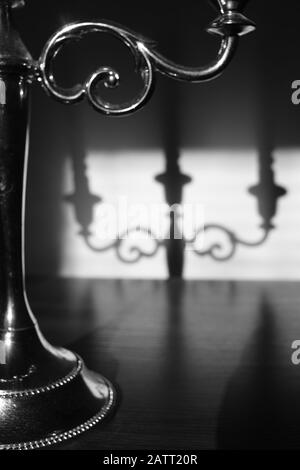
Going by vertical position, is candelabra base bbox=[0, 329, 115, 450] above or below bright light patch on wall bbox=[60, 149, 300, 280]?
below

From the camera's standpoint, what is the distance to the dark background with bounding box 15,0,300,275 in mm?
929

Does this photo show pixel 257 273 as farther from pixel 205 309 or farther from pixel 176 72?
pixel 176 72

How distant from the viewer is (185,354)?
0.60 m

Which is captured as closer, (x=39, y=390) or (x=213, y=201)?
(x=39, y=390)

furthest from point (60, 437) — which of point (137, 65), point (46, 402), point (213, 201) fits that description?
point (213, 201)

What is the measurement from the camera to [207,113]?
0.96 meters

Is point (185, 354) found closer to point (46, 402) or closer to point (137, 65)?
point (46, 402)

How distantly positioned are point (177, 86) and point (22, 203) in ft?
1.97

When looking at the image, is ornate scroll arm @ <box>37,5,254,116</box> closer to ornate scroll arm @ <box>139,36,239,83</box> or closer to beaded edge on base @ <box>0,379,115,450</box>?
ornate scroll arm @ <box>139,36,239,83</box>

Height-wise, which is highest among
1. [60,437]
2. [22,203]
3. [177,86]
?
[177,86]

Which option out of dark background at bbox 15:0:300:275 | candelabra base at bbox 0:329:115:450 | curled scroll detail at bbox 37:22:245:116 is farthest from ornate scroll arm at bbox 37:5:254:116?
dark background at bbox 15:0:300:275

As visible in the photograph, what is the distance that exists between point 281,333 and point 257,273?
1.05ft

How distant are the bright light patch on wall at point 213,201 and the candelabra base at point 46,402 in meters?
0.53

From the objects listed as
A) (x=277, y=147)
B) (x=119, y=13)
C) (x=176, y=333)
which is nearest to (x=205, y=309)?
(x=176, y=333)
